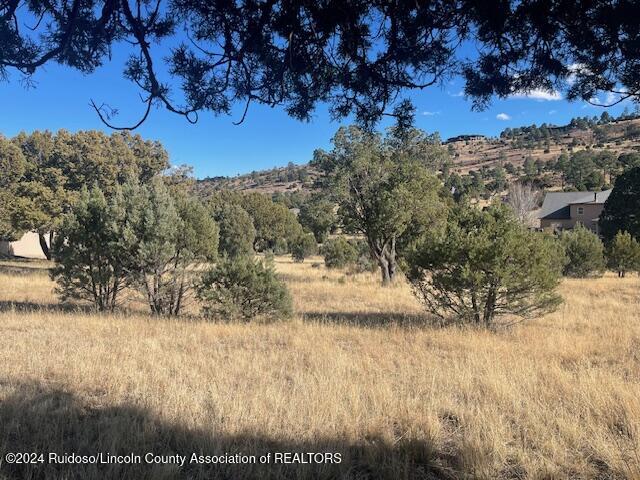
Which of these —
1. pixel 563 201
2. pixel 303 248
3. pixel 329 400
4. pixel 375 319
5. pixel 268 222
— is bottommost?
pixel 375 319

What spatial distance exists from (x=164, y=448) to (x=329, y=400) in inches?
59.9

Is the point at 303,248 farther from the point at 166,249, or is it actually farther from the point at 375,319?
the point at 375,319

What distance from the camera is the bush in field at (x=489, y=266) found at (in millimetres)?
8906

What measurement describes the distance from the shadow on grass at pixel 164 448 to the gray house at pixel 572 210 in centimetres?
5508

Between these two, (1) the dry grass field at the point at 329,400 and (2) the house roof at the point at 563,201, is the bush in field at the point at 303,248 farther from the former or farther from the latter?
(2) the house roof at the point at 563,201

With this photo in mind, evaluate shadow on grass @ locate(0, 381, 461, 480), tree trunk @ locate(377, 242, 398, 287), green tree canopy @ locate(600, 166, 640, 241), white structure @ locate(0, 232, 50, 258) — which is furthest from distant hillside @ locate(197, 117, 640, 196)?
shadow on grass @ locate(0, 381, 461, 480)

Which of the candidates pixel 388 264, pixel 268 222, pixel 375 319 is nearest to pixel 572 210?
pixel 268 222

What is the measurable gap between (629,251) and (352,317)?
1963 cm

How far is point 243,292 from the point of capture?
1034cm

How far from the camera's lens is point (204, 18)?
3.23 metres

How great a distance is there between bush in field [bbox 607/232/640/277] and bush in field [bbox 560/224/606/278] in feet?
2.02

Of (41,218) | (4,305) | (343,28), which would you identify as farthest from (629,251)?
(41,218)

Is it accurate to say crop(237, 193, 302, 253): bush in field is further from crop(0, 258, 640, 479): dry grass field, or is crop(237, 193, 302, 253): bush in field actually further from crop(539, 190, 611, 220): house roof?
crop(0, 258, 640, 479): dry grass field

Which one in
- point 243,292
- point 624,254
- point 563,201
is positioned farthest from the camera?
point 563,201
